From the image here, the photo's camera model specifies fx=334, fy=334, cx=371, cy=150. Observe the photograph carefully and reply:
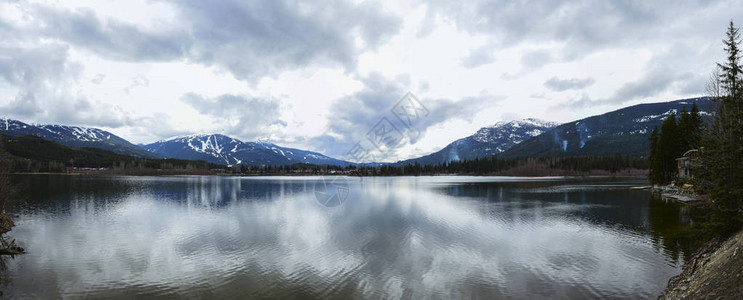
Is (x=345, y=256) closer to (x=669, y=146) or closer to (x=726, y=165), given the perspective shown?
(x=726, y=165)

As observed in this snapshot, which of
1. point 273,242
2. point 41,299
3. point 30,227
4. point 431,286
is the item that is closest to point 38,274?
point 41,299

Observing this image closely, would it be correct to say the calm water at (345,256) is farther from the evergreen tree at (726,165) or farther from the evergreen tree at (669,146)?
the evergreen tree at (669,146)

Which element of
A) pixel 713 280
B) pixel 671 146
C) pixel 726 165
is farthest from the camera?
pixel 671 146

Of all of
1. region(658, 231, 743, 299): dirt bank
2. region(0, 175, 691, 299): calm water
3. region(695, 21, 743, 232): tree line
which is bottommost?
region(0, 175, 691, 299): calm water

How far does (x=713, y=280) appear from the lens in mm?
12094

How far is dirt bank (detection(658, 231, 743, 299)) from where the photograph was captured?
1086 centimetres

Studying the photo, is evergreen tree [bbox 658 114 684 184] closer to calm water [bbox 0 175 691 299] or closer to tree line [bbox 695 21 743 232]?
calm water [bbox 0 175 691 299]

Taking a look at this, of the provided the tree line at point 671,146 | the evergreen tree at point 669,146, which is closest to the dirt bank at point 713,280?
the tree line at point 671,146

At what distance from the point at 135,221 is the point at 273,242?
783 inches

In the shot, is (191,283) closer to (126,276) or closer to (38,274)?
(126,276)

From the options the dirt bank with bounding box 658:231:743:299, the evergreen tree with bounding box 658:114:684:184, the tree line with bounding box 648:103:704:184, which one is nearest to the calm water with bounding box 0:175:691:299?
the dirt bank with bounding box 658:231:743:299

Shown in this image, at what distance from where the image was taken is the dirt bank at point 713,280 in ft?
35.6

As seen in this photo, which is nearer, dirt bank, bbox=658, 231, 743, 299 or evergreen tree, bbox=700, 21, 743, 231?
dirt bank, bbox=658, 231, 743, 299

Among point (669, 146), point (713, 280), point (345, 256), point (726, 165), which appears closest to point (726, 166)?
point (726, 165)
